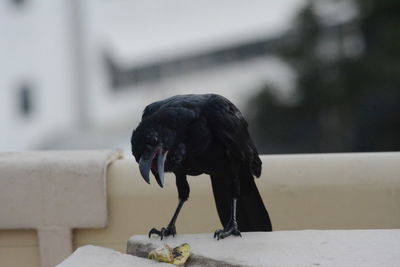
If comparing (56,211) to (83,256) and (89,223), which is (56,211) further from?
(83,256)

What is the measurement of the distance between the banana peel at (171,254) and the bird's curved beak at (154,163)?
10.2 inches

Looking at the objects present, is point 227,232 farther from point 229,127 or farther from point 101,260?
point 101,260

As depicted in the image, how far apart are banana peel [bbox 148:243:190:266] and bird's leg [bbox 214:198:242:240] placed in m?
0.26

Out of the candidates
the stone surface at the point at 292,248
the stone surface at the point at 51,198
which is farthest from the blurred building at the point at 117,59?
the stone surface at the point at 292,248

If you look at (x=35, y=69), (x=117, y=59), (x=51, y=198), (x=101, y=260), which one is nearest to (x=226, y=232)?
(x=101, y=260)

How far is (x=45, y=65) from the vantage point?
26125mm

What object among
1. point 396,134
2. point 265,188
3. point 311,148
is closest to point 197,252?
point 265,188

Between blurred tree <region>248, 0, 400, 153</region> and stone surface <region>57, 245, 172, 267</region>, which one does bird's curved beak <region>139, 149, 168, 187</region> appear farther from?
blurred tree <region>248, 0, 400, 153</region>

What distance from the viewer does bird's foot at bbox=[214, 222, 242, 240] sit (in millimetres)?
3777

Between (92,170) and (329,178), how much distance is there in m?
1.19

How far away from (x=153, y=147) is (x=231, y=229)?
60cm

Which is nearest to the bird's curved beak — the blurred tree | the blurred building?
the blurred tree

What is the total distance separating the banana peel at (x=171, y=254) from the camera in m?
3.42

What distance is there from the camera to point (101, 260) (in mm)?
3408
